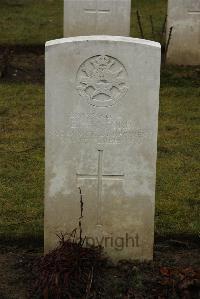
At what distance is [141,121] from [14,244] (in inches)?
55.3

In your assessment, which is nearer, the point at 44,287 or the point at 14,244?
the point at 44,287

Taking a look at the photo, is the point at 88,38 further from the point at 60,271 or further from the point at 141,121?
the point at 60,271

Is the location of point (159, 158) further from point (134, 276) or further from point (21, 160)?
point (134, 276)

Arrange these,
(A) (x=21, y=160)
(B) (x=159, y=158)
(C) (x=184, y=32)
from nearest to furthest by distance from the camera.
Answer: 1. (A) (x=21, y=160)
2. (B) (x=159, y=158)
3. (C) (x=184, y=32)

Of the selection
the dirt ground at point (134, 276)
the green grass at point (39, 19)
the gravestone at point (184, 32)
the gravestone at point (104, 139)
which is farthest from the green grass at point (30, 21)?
the gravestone at point (104, 139)

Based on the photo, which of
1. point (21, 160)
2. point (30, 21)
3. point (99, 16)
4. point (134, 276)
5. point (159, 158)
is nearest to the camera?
point (134, 276)

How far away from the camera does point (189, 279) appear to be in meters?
4.51

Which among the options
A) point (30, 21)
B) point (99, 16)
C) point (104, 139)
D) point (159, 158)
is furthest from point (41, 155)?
point (30, 21)

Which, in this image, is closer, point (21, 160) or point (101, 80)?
point (101, 80)

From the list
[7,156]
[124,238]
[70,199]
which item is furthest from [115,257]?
[7,156]

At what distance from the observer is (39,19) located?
13727 mm

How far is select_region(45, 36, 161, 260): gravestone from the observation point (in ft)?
15.0

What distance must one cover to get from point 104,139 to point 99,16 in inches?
236

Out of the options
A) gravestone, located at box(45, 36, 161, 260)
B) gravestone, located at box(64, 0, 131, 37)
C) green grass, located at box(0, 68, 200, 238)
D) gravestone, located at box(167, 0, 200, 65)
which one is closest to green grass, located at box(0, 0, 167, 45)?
gravestone, located at box(64, 0, 131, 37)
